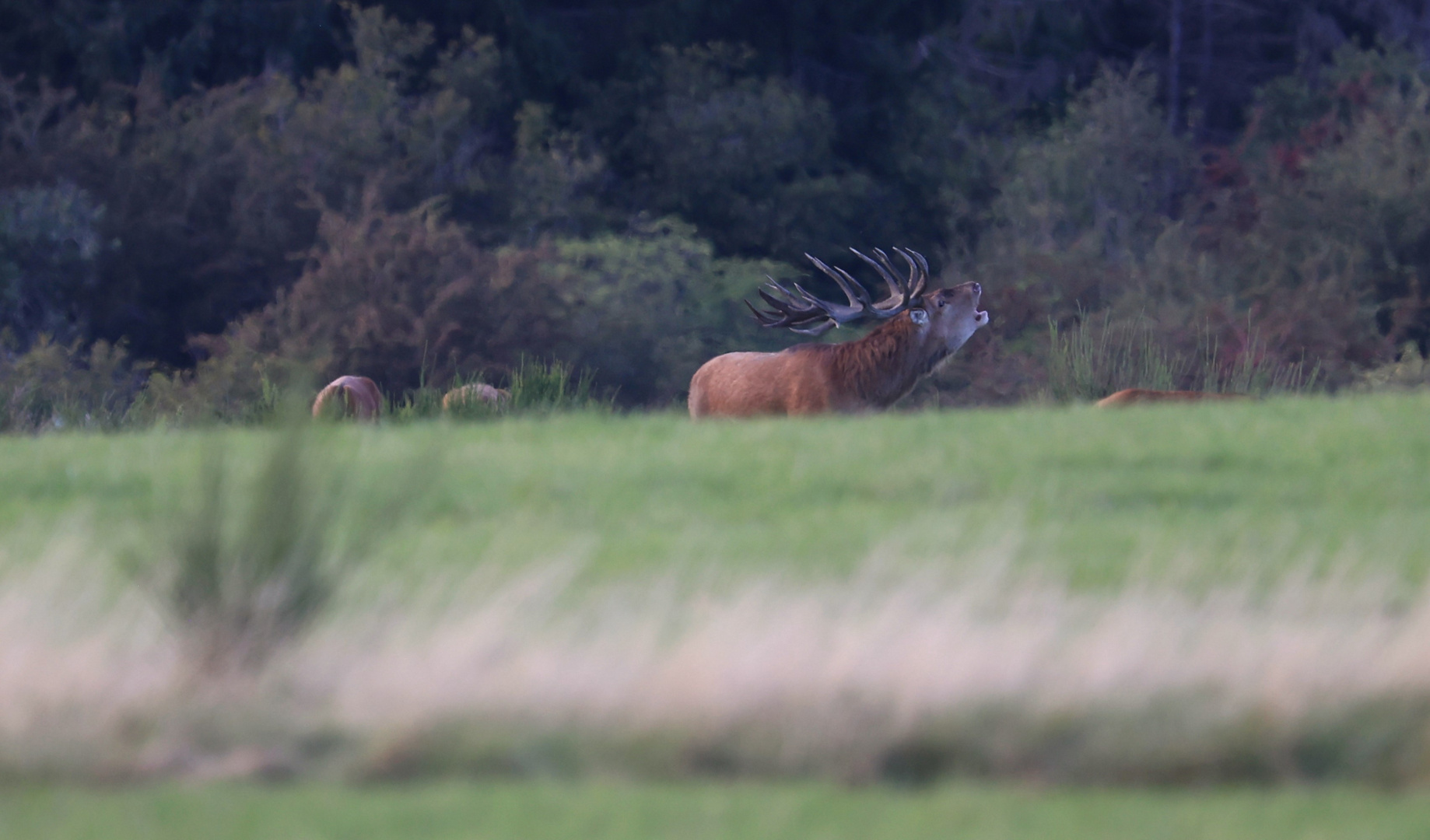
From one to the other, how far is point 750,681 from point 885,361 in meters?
9.74

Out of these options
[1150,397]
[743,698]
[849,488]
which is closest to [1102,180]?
[1150,397]

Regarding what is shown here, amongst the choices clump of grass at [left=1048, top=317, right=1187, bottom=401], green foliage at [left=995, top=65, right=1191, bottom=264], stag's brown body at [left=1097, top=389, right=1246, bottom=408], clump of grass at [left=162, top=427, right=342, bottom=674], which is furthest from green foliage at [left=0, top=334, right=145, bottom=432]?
green foliage at [left=995, top=65, right=1191, bottom=264]

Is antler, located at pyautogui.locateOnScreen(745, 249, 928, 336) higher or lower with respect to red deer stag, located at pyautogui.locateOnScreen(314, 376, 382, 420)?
higher

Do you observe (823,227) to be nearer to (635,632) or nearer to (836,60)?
(836,60)

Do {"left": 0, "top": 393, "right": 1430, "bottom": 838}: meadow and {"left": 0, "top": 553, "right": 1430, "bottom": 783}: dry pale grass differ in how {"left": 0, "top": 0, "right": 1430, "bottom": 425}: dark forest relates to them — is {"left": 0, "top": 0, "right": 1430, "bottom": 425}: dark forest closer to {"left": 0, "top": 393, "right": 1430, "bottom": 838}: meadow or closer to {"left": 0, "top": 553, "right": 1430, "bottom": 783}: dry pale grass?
{"left": 0, "top": 393, "right": 1430, "bottom": 838}: meadow

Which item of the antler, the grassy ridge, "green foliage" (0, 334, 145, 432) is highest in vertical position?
the grassy ridge

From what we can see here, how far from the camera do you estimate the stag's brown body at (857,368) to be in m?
15.9

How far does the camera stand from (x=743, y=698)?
636 centimetres

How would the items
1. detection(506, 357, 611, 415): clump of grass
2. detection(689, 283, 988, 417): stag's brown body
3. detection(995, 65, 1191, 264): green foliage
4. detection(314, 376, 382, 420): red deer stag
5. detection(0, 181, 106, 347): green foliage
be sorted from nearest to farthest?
detection(689, 283, 988, 417): stag's brown body
detection(506, 357, 611, 415): clump of grass
detection(314, 376, 382, 420): red deer stag
detection(0, 181, 106, 347): green foliage
detection(995, 65, 1191, 264): green foliage

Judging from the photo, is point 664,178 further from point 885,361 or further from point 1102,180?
point 885,361

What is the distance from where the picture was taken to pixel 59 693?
640 centimetres

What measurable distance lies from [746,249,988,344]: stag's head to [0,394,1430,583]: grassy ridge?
3.79 metres

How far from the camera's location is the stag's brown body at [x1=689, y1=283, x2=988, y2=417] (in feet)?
52.0

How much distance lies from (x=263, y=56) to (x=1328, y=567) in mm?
33530
